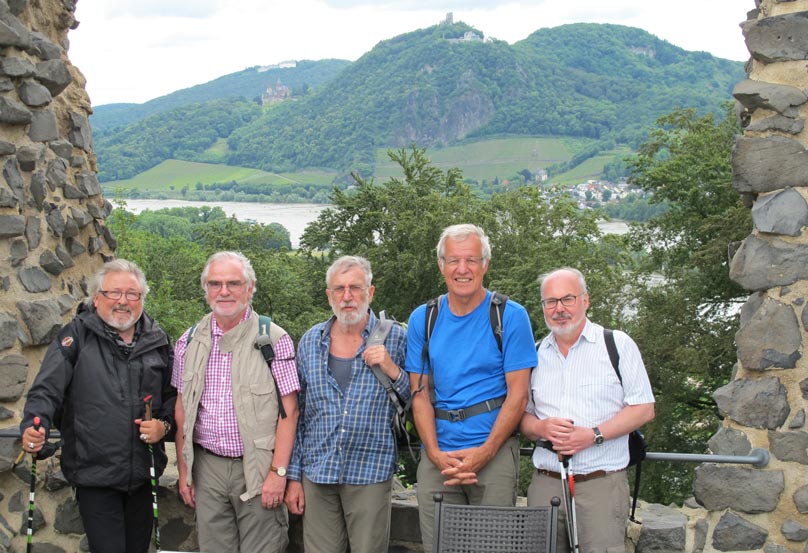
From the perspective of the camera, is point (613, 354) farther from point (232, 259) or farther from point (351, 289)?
point (232, 259)

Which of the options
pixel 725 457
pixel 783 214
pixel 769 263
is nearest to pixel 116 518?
pixel 725 457

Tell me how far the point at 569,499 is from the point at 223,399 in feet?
4.68

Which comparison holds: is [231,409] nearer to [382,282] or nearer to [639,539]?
[639,539]

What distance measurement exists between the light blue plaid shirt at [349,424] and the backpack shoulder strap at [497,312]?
400 millimetres

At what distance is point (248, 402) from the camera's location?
11.8 ft

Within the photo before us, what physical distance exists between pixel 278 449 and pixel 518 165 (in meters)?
98.1

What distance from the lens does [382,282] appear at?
2988cm

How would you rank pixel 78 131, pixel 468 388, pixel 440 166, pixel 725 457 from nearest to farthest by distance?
1. pixel 468 388
2. pixel 725 457
3. pixel 78 131
4. pixel 440 166

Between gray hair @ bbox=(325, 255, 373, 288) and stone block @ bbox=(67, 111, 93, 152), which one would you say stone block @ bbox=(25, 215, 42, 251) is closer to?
stone block @ bbox=(67, 111, 93, 152)

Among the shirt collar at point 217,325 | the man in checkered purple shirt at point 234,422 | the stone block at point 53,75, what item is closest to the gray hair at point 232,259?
the man in checkered purple shirt at point 234,422

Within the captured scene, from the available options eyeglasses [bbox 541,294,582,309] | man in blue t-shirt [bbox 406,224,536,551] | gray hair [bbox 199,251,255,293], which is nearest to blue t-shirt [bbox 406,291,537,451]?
man in blue t-shirt [bbox 406,224,536,551]

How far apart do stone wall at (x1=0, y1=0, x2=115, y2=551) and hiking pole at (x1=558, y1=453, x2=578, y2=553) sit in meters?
2.55

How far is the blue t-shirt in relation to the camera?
11.3 feet

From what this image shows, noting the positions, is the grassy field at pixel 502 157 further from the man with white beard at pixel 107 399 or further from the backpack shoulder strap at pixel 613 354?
the backpack shoulder strap at pixel 613 354
